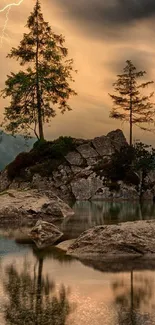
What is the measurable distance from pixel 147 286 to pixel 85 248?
4053 mm

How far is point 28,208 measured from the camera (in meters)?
22.3

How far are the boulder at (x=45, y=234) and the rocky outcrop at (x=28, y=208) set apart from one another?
460cm

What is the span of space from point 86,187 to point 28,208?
25.7 m

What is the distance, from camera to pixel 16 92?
56.6 meters

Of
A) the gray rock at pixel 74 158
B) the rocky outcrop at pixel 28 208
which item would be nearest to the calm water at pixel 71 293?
the rocky outcrop at pixel 28 208

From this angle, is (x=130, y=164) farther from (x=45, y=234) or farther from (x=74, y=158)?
(x=45, y=234)

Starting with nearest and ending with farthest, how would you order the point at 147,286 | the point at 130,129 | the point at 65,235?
1. the point at 147,286
2. the point at 65,235
3. the point at 130,129

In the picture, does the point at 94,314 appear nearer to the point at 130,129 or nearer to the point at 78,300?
the point at 78,300

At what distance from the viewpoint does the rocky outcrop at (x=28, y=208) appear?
2173 cm

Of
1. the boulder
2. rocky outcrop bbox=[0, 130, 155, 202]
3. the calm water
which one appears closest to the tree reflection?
the calm water

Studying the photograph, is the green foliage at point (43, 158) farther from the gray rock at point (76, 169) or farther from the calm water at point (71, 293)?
the calm water at point (71, 293)

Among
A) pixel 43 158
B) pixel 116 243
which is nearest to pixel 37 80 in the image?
pixel 43 158

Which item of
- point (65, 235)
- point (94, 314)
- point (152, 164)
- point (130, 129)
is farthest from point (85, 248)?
point (130, 129)

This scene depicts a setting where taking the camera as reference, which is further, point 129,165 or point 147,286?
point 129,165
